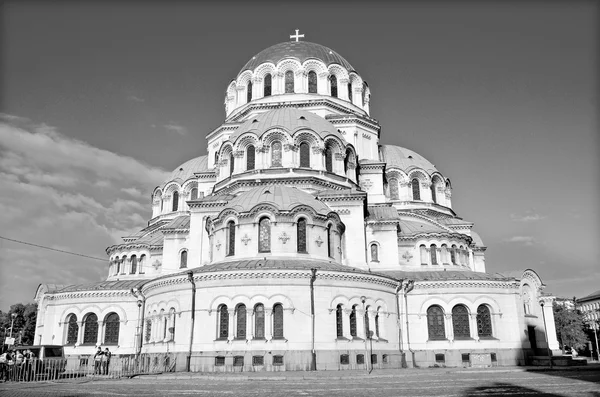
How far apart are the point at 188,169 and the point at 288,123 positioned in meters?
14.1

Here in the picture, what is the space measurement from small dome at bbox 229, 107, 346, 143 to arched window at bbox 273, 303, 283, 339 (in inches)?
478

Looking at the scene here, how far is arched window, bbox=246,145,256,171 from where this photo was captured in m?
35.2

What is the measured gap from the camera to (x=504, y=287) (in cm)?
3136

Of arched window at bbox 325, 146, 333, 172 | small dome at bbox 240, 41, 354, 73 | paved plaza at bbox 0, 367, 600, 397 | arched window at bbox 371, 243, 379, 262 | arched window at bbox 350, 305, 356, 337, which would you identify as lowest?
paved plaza at bbox 0, 367, 600, 397

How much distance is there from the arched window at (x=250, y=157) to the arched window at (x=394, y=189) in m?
14.7

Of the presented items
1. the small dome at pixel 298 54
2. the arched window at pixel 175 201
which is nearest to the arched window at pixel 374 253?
the small dome at pixel 298 54

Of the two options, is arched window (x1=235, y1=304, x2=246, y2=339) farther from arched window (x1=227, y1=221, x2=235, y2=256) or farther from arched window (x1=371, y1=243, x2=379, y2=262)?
arched window (x1=371, y1=243, x2=379, y2=262)

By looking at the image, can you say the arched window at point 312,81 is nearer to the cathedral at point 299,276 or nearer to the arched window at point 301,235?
the cathedral at point 299,276

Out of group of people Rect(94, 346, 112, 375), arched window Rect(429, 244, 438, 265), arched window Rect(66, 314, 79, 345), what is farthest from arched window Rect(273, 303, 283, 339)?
arched window Rect(66, 314, 79, 345)

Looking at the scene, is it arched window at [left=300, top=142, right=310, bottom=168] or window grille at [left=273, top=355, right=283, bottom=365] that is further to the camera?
arched window at [left=300, top=142, right=310, bottom=168]

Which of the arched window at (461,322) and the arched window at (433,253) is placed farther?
the arched window at (433,253)

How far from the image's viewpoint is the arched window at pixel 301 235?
29583mm

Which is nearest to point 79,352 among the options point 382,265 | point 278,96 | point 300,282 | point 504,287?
point 300,282

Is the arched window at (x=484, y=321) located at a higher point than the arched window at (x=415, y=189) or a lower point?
lower
